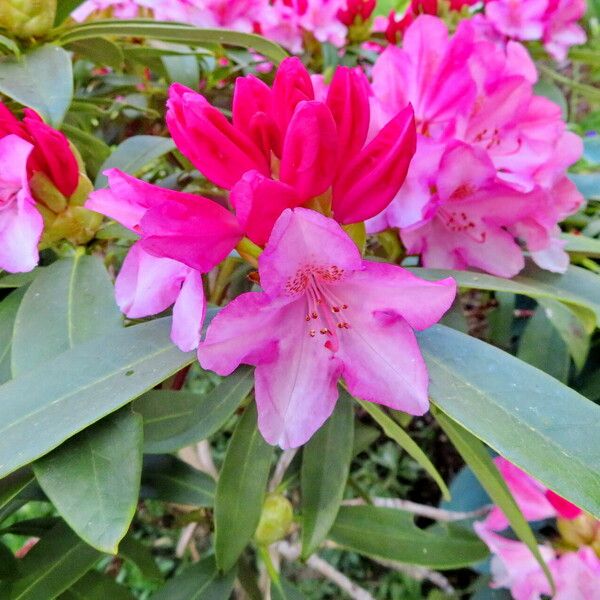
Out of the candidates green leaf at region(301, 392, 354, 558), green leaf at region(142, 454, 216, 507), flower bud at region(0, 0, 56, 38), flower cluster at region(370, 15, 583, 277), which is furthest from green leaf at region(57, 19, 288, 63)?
green leaf at region(142, 454, 216, 507)

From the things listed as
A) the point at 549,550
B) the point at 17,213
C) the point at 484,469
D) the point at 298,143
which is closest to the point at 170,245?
the point at 298,143

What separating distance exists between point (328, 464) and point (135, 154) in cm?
42

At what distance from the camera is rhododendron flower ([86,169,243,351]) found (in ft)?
1.29

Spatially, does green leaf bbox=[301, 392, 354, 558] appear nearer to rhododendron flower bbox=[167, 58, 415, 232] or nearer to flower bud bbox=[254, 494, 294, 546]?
flower bud bbox=[254, 494, 294, 546]

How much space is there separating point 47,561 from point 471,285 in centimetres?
53

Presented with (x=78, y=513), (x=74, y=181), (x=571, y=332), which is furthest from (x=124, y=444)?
(x=571, y=332)

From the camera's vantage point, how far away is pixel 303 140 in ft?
1.30

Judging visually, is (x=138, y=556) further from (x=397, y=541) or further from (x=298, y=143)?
(x=298, y=143)

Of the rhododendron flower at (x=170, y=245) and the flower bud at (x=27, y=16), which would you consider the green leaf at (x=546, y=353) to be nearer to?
the rhododendron flower at (x=170, y=245)

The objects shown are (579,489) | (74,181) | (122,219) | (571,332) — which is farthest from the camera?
(571,332)

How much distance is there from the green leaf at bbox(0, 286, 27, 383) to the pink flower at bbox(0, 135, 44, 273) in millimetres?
92

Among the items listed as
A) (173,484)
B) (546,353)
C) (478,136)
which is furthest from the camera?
(546,353)

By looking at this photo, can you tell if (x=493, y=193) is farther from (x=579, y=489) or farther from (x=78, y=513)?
(x=78, y=513)

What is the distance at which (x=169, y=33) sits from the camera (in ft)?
2.23
